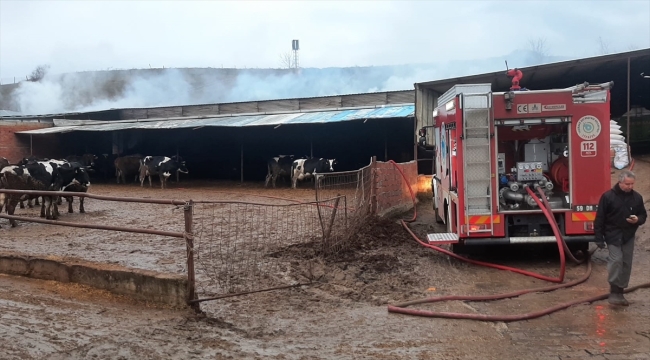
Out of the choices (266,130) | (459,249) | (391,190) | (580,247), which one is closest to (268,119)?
(266,130)

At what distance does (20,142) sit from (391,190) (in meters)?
25.5

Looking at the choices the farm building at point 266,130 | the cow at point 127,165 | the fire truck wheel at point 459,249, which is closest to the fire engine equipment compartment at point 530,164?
the fire truck wheel at point 459,249

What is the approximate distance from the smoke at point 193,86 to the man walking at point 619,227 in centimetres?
4273

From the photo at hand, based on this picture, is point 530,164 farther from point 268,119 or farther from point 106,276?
point 268,119

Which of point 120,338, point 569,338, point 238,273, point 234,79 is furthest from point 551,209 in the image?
point 234,79

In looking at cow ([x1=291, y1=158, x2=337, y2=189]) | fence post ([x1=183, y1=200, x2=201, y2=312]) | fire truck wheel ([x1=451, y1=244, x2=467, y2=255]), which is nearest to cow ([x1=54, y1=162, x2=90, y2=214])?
cow ([x1=291, y1=158, x2=337, y2=189])

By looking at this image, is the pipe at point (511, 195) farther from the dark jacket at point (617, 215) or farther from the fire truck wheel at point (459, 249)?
the dark jacket at point (617, 215)

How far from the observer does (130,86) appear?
61.7 m

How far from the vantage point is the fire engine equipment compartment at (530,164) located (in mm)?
9352

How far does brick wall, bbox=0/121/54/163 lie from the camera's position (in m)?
30.5

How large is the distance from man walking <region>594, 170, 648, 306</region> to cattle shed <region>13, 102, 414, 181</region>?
14023 mm

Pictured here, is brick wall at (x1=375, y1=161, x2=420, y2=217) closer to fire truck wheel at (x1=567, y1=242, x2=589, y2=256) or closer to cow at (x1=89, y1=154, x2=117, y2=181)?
fire truck wheel at (x1=567, y1=242, x2=589, y2=256)

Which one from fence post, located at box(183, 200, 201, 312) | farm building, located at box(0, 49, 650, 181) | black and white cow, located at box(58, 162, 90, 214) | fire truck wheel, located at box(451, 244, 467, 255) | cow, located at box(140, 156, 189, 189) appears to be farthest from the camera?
cow, located at box(140, 156, 189, 189)

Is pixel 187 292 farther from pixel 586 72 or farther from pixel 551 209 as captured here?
pixel 586 72
